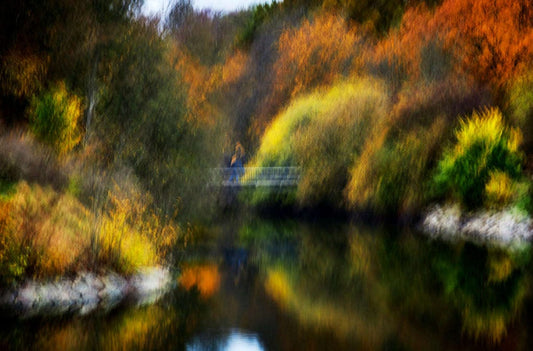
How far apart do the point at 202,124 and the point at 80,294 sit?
10.5 metres

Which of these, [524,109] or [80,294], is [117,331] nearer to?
[80,294]

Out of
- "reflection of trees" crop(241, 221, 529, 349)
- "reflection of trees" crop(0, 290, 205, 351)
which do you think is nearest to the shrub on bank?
"reflection of trees" crop(0, 290, 205, 351)

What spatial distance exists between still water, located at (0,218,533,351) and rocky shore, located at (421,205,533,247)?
3.04 metres

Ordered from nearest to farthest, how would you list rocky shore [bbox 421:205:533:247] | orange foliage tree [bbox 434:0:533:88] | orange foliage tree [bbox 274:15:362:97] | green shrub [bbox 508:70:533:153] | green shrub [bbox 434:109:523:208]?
rocky shore [bbox 421:205:533:247], green shrub [bbox 434:109:523:208], green shrub [bbox 508:70:533:153], orange foliage tree [bbox 434:0:533:88], orange foliage tree [bbox 274:15:362:97]

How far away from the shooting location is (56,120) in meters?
20.9


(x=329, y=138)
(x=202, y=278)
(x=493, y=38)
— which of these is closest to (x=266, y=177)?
(x=329, y=138)

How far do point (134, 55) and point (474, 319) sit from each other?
40.3 ft

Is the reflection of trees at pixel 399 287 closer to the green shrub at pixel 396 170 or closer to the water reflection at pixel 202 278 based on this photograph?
the water reflection at pixel 202 278

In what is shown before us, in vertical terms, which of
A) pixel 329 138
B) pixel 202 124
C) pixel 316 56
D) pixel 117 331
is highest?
pixel 316 56

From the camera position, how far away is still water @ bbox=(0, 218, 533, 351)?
10867mm

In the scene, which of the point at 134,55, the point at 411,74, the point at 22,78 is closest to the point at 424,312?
the point at 134,55

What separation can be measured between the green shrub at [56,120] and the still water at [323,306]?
4.06 m

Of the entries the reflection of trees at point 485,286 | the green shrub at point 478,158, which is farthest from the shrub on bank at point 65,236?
the green shrub at point 478,158

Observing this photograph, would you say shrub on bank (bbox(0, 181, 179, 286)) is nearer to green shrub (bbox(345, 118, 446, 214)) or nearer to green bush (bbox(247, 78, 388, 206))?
green shrub (bbox(345, 118, 446, 214))
